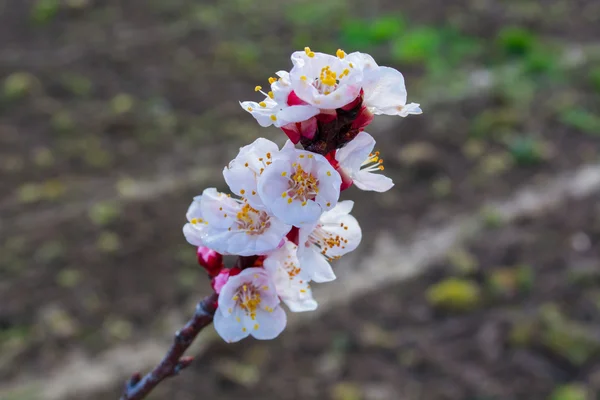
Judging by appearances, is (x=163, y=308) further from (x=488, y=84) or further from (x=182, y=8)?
(x=182, y=8)

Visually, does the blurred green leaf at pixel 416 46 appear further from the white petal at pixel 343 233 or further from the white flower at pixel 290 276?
the white flower at pixel 290 276

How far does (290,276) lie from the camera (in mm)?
1443

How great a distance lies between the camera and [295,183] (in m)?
1.26

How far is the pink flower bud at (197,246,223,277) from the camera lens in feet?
4.89

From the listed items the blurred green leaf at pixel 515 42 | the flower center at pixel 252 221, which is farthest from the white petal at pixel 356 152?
the blurred green leaf at pixel 515 42

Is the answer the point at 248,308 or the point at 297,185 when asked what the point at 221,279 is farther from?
the point at 297,185

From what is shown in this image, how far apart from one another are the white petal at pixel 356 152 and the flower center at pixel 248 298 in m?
0.34

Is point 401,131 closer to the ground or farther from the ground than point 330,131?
closer to the ground

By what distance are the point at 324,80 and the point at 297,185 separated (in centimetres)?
23

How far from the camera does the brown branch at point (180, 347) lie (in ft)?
4.49

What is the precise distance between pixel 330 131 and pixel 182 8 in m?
7.89

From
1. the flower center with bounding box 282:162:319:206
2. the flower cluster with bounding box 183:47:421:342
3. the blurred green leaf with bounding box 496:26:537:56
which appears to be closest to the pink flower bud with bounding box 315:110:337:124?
the flower cluster with bounding box 183:47:421:342

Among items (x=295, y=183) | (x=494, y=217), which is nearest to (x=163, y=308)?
(x=494, y=217)

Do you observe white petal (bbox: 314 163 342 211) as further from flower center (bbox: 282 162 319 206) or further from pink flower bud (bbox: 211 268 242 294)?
pink flower bud (bbox: 211 268 242 294)
